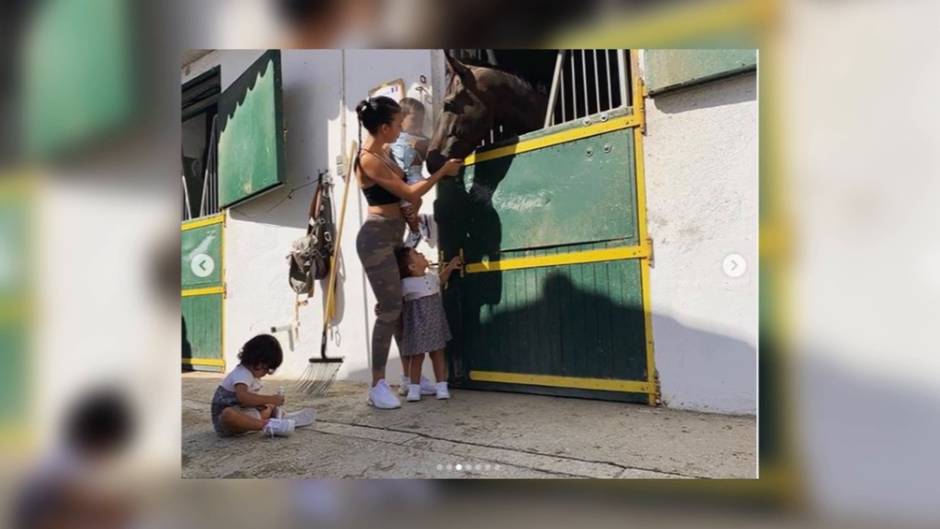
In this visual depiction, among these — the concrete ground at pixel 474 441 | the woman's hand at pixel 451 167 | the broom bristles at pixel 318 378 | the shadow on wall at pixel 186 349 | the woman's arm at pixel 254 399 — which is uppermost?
the woman's hand at pixel 451 167

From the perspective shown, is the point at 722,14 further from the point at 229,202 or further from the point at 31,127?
the point at 31,127

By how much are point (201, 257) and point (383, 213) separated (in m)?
0.83

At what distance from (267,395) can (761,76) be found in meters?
2.36

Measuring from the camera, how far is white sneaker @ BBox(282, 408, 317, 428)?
2156 millimetres

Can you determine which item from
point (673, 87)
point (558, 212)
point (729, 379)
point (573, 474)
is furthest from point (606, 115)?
point (573, 474)

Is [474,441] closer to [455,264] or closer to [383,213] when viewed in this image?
[455,264]

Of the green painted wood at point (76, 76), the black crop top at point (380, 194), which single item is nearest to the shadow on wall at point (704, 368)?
the black crop top at point (380, 194)

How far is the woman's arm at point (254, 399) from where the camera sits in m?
2.16

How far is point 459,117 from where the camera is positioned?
85.5 inches

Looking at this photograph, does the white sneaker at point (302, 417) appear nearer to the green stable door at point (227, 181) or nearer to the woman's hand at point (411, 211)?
the green stable door at point (227, 181)

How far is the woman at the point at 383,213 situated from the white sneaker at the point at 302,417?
0.25 metres

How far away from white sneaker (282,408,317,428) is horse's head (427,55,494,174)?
1.12m

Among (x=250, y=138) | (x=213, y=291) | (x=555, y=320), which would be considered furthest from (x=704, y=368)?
(x=250, y=138)

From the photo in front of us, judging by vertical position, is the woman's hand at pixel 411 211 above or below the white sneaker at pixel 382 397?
above
